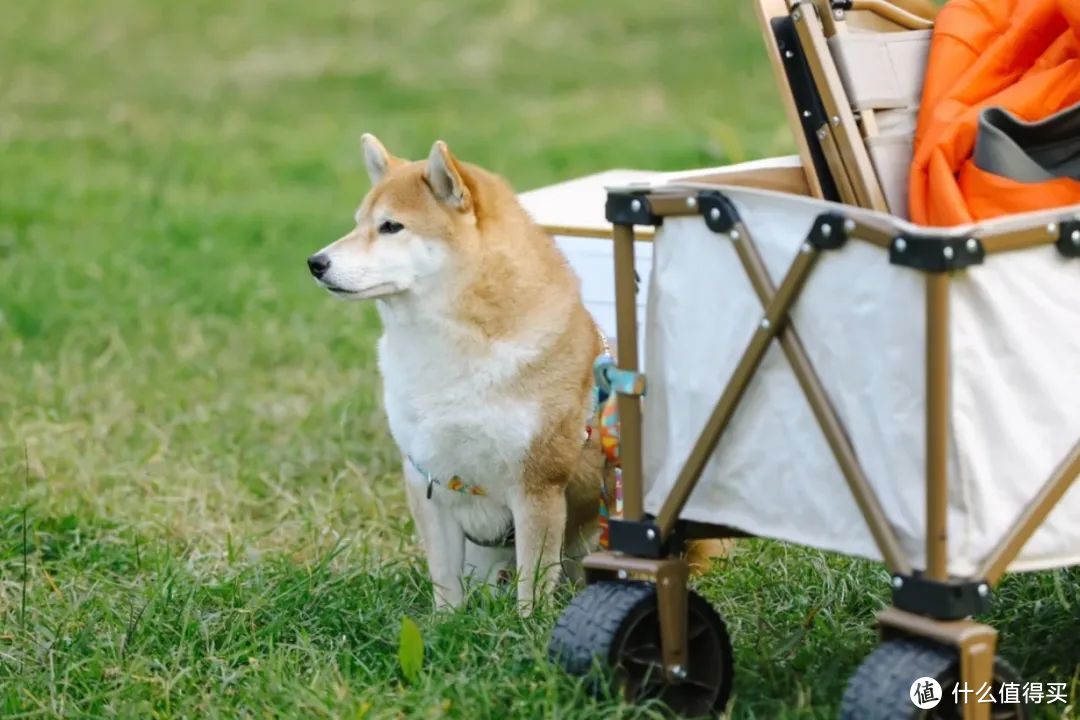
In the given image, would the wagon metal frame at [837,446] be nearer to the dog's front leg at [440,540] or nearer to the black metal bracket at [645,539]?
the black metal bracket at [645,539]

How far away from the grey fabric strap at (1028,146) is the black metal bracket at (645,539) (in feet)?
3.42

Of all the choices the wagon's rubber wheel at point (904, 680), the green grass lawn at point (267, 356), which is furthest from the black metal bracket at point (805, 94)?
the wagon's rubber wheel at point (904, 680)

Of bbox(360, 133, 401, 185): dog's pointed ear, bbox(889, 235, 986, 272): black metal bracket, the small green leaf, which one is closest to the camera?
bbox(889, 235, 986, 272): black metal bracket

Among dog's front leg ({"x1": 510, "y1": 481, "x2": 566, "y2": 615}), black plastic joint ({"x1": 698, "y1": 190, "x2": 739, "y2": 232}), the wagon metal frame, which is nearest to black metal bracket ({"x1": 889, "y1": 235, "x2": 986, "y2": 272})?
the wagon metal frame

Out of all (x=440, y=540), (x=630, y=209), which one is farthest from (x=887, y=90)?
(x=440, y=540)

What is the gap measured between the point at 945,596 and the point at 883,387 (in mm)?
334

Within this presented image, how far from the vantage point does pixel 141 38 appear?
40.3 feet

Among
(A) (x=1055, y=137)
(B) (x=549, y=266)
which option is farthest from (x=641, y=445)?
(A) (x=1055, y=137)

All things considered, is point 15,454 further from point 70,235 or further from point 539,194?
point 70,235

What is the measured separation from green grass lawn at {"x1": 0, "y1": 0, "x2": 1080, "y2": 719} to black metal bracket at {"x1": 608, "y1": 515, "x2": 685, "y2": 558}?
271 millimetres

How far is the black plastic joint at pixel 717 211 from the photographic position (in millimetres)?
2812

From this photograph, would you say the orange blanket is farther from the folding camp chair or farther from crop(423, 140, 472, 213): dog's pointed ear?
crop(423, 140, 472, 213): dog's pointed ear

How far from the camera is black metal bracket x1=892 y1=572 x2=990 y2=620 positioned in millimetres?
2549

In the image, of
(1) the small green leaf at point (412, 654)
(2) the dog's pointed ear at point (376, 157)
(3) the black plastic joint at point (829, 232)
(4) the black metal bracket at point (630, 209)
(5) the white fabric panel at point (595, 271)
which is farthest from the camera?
(5) the white fabric panel at point (595, 271)
